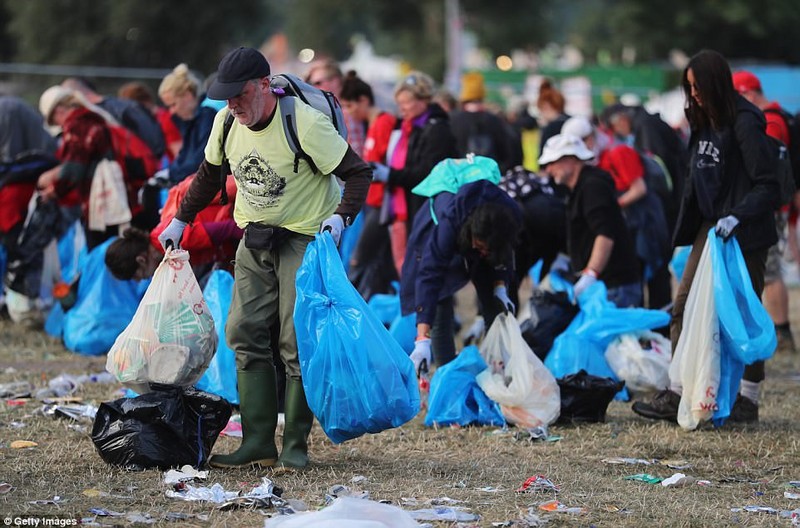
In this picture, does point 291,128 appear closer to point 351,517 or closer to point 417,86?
point 351,517

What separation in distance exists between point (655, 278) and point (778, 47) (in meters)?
37.5

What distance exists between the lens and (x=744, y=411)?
6707 millimetres

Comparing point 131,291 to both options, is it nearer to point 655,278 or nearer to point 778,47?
point 655,278

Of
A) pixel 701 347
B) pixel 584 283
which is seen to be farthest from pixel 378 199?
pixel 701 347

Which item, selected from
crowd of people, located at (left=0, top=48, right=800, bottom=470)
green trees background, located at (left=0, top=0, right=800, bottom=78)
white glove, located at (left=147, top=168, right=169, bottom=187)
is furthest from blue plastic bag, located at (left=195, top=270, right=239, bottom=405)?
green trees background, located at (left=0, top=0, right=800, bottom=78)

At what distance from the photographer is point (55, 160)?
378 inches

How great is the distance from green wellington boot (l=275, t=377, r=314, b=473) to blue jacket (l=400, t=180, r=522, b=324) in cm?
119

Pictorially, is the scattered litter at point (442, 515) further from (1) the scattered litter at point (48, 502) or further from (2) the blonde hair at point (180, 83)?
(2) the blonde hair at point (180, 83)

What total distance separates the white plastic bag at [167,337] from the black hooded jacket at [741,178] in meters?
2.61

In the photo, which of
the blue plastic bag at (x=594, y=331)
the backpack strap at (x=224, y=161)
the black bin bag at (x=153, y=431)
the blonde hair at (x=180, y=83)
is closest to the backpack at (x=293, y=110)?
the backpack strap at (x=224, y=161)

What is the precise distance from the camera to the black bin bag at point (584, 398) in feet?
21.7

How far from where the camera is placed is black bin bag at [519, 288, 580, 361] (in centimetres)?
746

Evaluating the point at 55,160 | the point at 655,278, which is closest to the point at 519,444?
the point at 655,278

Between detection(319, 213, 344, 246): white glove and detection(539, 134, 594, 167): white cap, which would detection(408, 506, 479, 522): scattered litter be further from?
detection(539, 134, 594, 167): white cap
